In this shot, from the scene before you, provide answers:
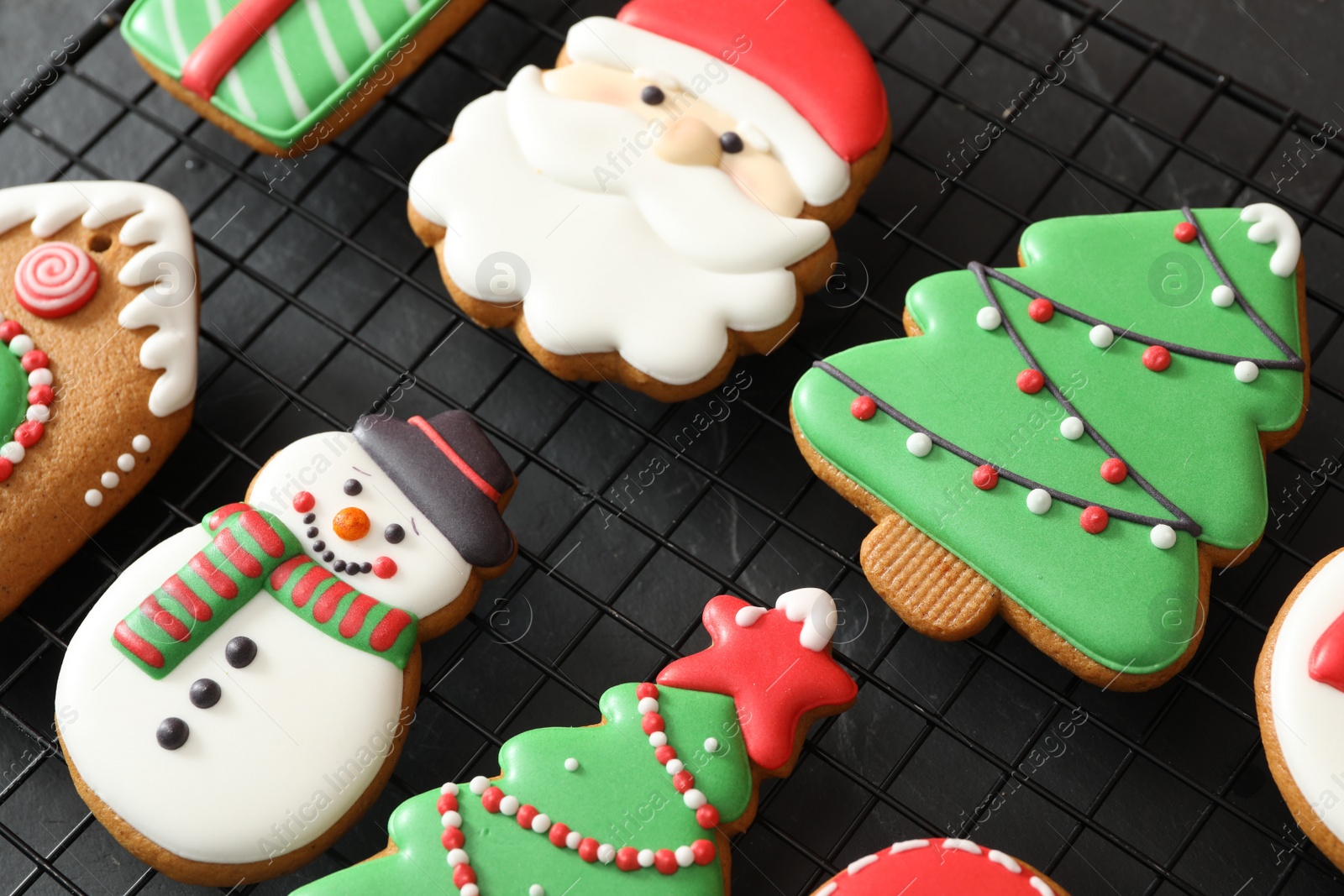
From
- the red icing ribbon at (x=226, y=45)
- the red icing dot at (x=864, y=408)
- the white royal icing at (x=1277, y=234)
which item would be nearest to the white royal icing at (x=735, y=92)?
the red icing dot at (x=864, y=408)

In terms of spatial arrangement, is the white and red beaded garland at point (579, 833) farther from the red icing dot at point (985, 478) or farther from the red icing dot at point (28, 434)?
the red icing dot at point (28, 434)

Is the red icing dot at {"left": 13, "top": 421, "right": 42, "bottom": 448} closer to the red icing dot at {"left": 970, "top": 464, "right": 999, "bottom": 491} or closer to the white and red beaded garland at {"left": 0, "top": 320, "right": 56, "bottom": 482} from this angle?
the white and red beaded garland at {"left": 0, "top": 320, "right": 56, "bottom": 482}

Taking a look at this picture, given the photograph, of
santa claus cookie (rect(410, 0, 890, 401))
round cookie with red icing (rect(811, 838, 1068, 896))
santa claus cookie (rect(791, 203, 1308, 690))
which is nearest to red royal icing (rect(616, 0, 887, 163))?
santa claus cookie (rect(410, 0, 890, 401))

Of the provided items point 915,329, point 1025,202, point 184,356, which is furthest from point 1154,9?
point 184,356

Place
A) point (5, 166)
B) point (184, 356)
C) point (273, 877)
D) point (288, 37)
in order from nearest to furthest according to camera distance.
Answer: point (273, 877), point (184, 356), point (288, 37), point (5, 166)

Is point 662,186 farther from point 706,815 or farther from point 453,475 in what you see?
point 706,815

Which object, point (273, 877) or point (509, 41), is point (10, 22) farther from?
point (273, 877)
